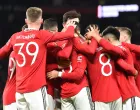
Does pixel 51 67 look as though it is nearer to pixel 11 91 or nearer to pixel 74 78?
pixel 74 78

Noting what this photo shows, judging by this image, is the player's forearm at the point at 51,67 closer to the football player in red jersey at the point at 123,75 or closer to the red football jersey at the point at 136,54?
the football player in red jersey at the point at 123,75

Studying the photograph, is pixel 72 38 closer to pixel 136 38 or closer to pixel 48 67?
pixel 48 67

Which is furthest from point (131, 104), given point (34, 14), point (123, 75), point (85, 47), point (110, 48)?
point (34, 14)

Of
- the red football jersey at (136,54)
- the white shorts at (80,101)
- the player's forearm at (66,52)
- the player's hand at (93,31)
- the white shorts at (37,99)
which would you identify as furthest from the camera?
the red football jersey at (136,54)

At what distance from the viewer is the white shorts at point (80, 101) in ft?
15.3

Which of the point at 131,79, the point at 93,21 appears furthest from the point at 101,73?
the point at 93,21

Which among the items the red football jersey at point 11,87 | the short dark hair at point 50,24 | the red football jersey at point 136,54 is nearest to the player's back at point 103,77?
the red football jersey at point 136,54

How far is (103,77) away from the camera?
15.6 feet

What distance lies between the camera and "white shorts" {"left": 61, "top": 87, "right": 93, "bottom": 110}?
467 cm

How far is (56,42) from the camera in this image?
4676mm

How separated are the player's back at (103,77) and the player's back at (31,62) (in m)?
0.66

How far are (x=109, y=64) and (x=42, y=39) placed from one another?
0.89 metres

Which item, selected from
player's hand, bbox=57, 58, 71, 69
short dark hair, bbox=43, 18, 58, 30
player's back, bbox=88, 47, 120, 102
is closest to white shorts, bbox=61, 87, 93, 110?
player's back, bbox=88, 47, 120, 102

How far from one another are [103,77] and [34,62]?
2.89 feet
